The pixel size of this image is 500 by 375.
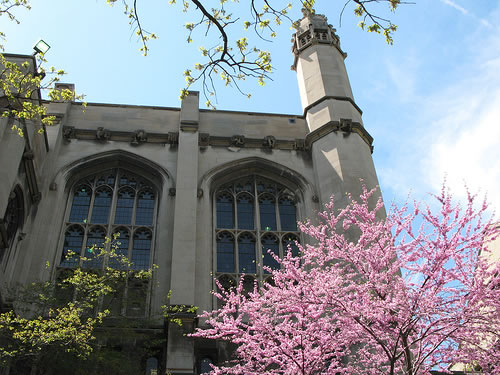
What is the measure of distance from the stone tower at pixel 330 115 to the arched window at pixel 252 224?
1.30 meters

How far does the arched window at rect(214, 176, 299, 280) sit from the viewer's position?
14.6 m

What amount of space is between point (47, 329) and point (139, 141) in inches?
338

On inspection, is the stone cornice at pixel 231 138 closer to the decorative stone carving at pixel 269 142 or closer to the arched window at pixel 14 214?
the decorative stone carving at pixel 269 142

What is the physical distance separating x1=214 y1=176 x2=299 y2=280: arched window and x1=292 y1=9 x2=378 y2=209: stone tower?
4.28 ft

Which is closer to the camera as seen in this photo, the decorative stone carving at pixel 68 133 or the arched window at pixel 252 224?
the arched window at pixel 252 224

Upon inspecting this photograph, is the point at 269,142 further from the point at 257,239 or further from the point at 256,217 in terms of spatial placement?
the point at 257,239

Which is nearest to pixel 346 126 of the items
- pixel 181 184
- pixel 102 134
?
pixel 181 184

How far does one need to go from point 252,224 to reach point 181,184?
2342mm

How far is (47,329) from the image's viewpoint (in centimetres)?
934

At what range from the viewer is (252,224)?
15609mm

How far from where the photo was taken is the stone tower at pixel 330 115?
51.1 feet

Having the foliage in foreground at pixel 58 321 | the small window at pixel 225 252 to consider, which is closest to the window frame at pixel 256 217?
the small window at pixel 225 252

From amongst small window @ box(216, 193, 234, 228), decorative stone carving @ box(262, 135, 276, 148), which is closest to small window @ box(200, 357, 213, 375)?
small window @ box(216, 193, 234, 228)

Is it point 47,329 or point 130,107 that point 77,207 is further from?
point 47,329
